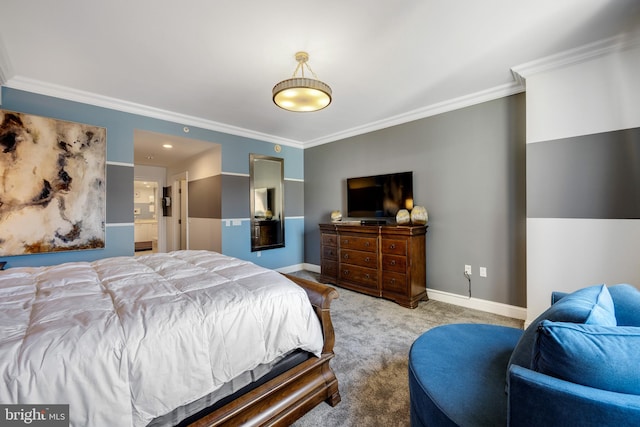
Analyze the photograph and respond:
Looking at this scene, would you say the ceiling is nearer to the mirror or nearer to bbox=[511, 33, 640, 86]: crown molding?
bbox=[511, 33, 640, 86]: crown molding

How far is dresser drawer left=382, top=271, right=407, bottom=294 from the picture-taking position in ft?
11.0

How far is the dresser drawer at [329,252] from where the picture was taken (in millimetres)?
4168

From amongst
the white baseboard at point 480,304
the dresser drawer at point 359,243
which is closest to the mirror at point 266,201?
the dresser drawer at point 359,243

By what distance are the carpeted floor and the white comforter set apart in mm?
465

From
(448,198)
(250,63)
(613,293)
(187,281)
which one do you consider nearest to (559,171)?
(448,198)

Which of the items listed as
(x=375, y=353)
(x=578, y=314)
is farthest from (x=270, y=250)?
(x=578, y=314)

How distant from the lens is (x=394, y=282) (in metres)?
3.44

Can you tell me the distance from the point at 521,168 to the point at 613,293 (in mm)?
2035

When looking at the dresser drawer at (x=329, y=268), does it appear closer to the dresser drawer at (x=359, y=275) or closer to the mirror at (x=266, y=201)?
the dresser drawer at (x=359, y=275)

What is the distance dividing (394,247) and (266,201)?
2.64 metres

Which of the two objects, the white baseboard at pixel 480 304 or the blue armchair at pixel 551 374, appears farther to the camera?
the white baseboard at pixel 480 304

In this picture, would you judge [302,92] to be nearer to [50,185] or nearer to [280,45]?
[280,45]

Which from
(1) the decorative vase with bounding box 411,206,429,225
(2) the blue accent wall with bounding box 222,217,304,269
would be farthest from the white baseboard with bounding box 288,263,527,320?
(2) the blue accent wall with bounding box 222,217,304,269

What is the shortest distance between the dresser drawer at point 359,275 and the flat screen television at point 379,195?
0.87m
